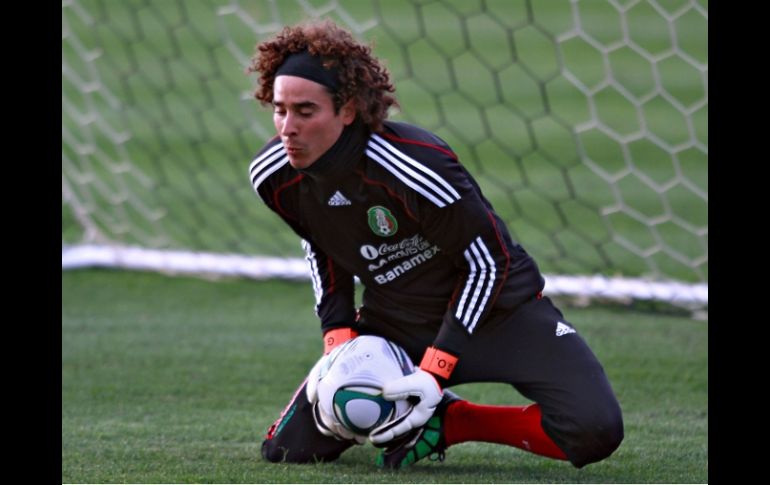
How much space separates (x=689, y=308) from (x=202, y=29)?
456 centimetres

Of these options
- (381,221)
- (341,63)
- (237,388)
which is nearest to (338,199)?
(381,221)

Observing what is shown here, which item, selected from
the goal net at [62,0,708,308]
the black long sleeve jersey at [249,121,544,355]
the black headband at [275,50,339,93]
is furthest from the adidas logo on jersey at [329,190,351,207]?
the goal net at [62,0,708,308]

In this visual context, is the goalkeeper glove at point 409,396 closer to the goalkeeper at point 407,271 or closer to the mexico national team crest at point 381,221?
the goalkeeper at point 407,271

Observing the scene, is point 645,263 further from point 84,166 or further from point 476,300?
point 84,166

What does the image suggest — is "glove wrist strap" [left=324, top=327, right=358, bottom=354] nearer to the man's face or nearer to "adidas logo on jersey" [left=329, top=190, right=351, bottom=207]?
"adidas logo on jersey" [left=329, top=190, right=351, bottom=207]

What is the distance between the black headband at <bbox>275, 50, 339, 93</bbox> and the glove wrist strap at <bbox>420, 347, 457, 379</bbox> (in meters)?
0.70

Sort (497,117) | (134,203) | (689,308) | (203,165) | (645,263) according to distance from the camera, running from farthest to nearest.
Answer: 1. (497,117)
2. (203,165)
3. (134,203)
4. (645,263)
5. (689,308)

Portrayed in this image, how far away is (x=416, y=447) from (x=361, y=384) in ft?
0.82

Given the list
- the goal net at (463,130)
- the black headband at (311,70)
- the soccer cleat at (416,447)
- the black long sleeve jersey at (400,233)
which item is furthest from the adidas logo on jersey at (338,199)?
the goal net at (463,130)

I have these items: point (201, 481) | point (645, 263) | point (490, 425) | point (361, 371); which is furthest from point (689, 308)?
point (201, 481)

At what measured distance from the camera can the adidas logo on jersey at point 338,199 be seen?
3197mm

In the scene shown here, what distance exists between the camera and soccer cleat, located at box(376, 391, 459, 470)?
127 inches

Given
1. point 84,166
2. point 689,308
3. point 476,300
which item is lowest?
point 689,308
